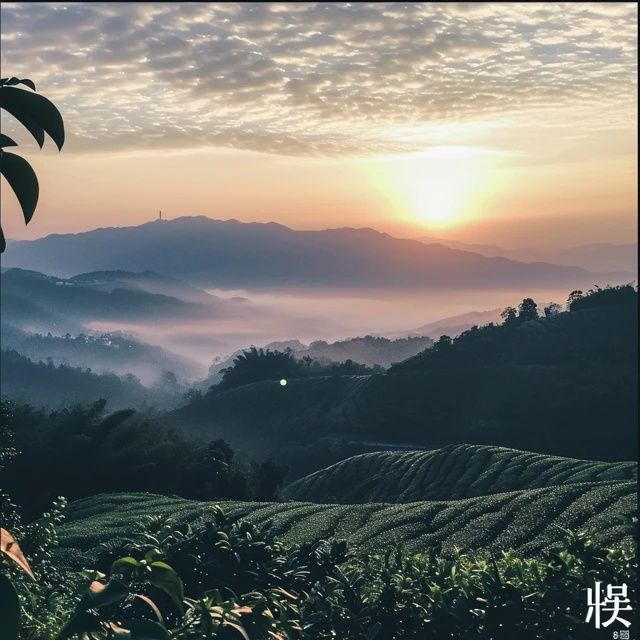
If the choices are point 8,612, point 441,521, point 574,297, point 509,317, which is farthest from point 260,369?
point 8,612

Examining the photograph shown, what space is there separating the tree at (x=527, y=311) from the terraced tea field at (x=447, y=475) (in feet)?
211

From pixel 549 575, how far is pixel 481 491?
41311mm

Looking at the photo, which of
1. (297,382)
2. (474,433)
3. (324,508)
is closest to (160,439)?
(324,508)

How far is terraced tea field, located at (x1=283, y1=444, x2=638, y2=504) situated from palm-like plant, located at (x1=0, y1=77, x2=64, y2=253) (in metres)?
40.5

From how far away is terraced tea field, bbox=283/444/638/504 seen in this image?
44372mm

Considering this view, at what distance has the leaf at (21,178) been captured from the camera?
395 cm

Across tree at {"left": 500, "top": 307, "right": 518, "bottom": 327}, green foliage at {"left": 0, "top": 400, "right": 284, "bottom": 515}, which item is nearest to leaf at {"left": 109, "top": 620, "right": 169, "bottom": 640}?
green foliage at {"left": 0, "top": 400, "right": 284, "bottom": 515}

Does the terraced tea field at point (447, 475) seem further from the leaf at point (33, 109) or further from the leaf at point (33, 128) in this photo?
the leaf at point (33, 109)

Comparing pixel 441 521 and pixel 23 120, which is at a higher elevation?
pixel 23 120

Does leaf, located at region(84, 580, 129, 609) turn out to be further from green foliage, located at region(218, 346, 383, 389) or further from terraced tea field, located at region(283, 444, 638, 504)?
green foliage, located at region(218, 346, 383, 389)

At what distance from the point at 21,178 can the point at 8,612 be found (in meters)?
2.03

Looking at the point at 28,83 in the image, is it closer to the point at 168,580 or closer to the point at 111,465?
the point at 168,580

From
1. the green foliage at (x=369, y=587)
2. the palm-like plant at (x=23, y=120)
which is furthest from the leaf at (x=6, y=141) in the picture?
the green foliage at (x=369, y=587)

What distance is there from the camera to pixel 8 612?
9.99 feet
